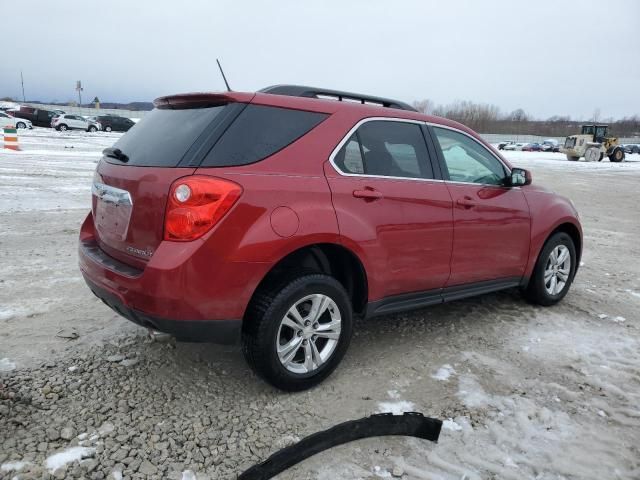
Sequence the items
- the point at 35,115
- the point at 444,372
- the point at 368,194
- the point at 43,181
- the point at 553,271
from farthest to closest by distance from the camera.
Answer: the point at 35,115 → the point at 43,181 → the point at 553,271 → the point at 444,372 → the point at 368,194

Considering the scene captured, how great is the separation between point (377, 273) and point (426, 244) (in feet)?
1.65

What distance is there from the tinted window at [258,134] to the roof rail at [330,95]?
31cm

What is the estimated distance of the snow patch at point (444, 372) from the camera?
3.47 metres

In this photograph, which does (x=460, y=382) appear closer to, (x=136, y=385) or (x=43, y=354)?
(x=136, y=385)

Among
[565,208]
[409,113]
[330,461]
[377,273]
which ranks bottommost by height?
[330,461]

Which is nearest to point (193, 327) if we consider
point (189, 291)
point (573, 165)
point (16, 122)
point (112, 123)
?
point (189, 291)

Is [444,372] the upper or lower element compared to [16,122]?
lower

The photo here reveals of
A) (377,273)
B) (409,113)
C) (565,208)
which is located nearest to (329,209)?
(377,273)

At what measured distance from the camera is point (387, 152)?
3.58 m

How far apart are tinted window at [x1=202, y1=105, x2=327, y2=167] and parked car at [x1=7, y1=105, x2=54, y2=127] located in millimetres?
Result: 46836

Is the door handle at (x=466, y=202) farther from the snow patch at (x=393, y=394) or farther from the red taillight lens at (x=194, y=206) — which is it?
the red taillight lens at (x=194, y=206)

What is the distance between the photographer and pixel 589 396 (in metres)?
3.30

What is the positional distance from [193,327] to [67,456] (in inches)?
33.5

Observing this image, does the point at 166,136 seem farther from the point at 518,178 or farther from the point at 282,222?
the point at 518,178
